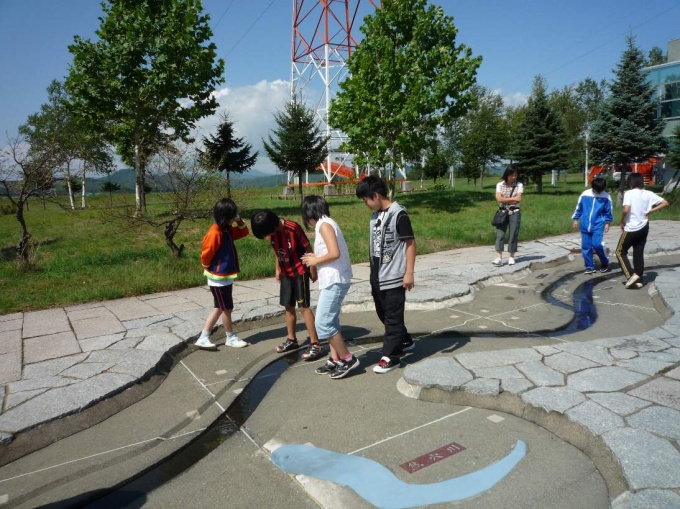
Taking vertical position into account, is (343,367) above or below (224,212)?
below

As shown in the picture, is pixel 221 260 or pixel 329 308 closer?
pixel 329 308

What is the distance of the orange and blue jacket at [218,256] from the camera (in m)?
5.02

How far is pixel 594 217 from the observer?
28.0ft

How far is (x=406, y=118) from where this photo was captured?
845 inches

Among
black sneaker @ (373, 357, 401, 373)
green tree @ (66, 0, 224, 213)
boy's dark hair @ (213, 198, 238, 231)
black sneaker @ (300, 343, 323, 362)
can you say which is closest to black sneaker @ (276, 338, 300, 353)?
black sneaker @ (300, 343, 323, 362)

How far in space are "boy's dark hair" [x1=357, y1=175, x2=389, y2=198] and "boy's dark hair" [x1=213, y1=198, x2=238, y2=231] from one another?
1.53m

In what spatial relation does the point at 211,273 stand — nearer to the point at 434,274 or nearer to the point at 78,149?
the point at 434,274

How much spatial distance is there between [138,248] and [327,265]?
10.6 meters

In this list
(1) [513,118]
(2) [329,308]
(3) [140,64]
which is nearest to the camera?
(2) [329,308]

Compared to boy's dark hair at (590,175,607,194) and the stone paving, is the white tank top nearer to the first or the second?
the stone paving

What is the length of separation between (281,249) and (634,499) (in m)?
3.37

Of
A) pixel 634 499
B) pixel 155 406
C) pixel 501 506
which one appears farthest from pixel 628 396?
pixel 155 406

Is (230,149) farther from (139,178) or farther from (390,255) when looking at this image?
(390,255)

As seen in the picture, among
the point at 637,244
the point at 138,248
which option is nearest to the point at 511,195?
the point at 637,244
